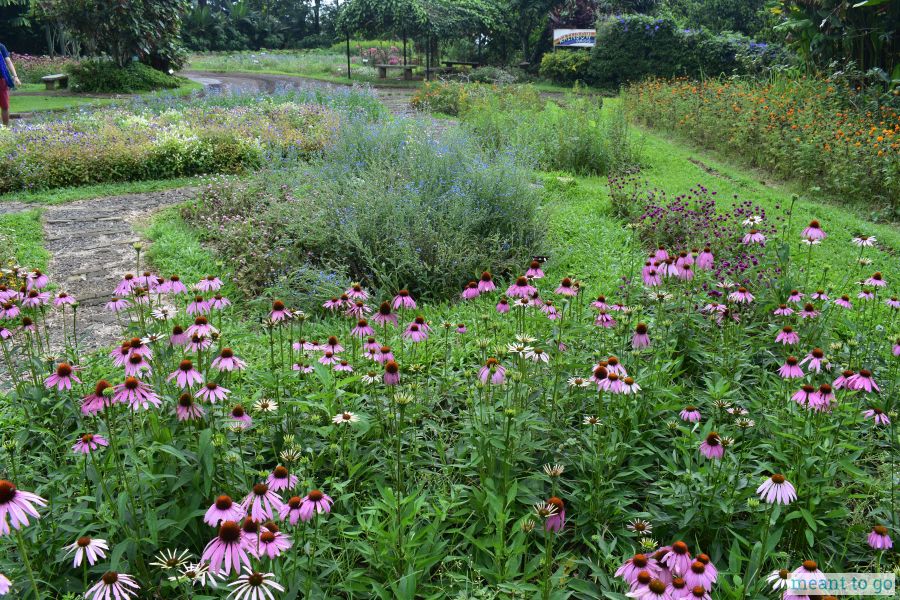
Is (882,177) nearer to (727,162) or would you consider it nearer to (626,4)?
(727,162)

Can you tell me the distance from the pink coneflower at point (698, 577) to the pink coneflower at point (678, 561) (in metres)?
0.02

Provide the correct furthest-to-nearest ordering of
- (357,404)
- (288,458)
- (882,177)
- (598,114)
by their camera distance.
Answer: (598,114) → (882,177) → (357,404) → (288,458)

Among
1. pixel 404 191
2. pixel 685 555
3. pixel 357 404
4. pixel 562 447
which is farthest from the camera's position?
pixel 404 191

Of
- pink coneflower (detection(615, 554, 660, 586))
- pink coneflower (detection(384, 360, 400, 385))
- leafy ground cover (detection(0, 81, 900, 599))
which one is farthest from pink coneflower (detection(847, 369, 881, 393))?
pink coneflower (detection(384, 360, 400, 385))

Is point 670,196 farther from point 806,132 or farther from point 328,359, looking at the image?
point 328,359

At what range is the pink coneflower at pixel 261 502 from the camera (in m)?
1.50

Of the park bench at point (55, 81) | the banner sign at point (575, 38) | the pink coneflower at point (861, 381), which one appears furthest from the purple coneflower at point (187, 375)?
the banner sign at point (575, 38)

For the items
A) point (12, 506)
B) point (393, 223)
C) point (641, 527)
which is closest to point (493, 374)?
point (641, 527)

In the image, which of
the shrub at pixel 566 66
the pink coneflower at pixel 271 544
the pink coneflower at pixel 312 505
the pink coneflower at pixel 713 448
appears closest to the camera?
the pink coneflower at pixel 271 544

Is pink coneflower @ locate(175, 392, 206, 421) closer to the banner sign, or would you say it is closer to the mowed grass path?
the mowed grass path

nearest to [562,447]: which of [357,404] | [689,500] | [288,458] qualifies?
[689,500]

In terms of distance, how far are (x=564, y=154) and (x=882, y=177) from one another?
133 inches

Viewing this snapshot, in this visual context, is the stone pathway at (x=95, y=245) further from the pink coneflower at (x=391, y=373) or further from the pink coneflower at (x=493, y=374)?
the pink coneflower at (x=493, y=374)

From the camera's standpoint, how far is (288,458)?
5.61ft
